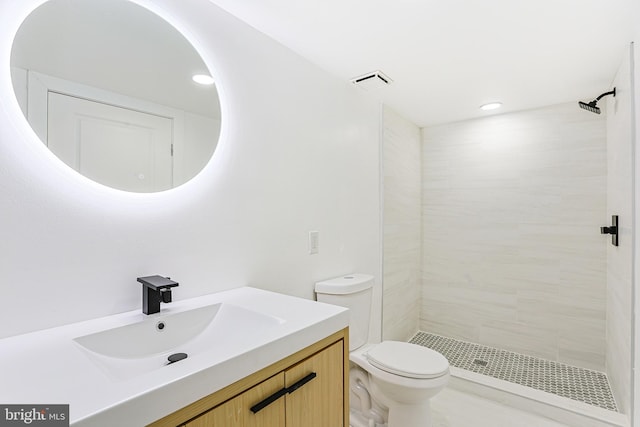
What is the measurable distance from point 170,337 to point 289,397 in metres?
0.45

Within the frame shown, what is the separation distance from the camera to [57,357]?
73 cm

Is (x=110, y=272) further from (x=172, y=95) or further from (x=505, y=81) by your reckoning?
(x=505, y=81)

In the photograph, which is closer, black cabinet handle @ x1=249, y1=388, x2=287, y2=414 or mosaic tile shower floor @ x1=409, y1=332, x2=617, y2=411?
black cabinet handle @ x1=249, y1=388, x2=287, y2=414

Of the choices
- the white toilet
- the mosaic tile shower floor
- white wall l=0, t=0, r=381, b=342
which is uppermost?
white wall l=0, t=0, r=381, b=342

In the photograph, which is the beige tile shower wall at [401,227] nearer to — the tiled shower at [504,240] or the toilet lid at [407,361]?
the tiled shower at [504,240]

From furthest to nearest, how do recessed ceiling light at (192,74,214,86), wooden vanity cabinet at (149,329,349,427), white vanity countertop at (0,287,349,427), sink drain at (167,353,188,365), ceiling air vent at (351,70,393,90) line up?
ceiling air vent at (351,70,393,90) → recessed ceiling light at (192,74,214,86) → sink drain at (167,353,188,365) → wooden vanity cabinet at (149,329,349,427) → white vanity countertop at (0,287,349,427)

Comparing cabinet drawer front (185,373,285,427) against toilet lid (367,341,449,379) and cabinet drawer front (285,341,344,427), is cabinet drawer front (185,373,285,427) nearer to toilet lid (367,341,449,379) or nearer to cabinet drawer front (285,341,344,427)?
cabinet drawer front (285,341,344,427)

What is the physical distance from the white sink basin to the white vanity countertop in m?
0.03

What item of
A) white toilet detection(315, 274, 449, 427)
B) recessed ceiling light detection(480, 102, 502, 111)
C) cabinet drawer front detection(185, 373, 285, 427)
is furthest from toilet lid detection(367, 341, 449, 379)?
recessed ceiling light detection(480, 102, 502, 111)

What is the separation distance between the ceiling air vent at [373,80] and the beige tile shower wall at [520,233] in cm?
123

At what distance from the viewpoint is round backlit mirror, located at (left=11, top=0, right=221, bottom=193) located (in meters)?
0.93

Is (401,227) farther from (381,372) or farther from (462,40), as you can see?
(462,40)

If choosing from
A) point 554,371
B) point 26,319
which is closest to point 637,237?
point 554,371

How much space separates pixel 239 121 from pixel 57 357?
3.45 ft
